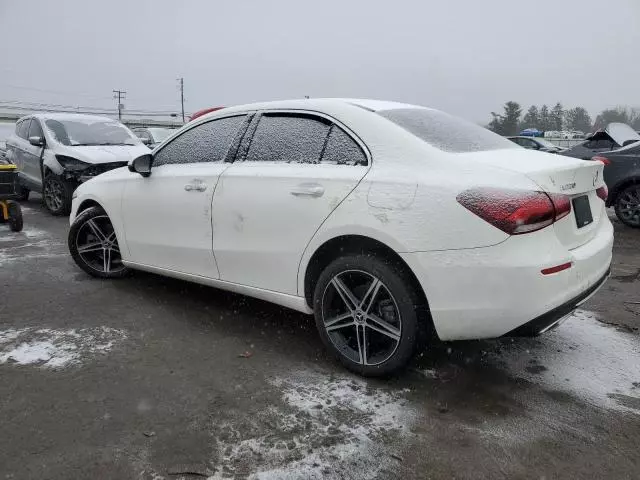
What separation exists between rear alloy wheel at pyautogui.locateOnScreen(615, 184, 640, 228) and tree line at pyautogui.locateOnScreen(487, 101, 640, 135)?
7093cm

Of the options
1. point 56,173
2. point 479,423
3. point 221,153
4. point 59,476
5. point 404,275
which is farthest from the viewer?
point 56,173

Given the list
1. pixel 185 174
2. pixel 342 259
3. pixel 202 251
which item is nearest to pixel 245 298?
pixel 202 251

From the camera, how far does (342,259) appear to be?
288 cm

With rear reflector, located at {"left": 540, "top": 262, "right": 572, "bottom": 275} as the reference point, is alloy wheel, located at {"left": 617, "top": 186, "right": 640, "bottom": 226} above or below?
below

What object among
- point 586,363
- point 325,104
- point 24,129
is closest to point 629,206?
point 586,363

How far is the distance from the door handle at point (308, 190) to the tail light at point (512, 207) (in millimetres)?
816

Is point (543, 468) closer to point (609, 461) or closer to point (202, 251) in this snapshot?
point (609, 461)

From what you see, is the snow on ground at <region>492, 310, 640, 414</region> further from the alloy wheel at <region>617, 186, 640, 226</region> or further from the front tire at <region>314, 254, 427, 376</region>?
the alloy wheel at <region>617, 186, 640, 226</region>

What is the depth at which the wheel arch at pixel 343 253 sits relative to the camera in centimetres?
271

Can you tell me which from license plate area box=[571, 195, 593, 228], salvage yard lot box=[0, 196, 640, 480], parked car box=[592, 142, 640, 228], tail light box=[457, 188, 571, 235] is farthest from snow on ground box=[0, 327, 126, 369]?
parked car box=[592, 142, 640, 228]

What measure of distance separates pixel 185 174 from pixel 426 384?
7.33 feet

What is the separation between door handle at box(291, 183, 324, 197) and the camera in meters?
2.94

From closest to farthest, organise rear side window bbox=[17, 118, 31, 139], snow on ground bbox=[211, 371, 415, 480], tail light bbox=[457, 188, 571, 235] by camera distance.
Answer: snow on ground bbox=[211, 371, 415, 480] → tail light bbox=[457, 188, 571, 235] → rear side window bbox=[17, 118, 31, 139]

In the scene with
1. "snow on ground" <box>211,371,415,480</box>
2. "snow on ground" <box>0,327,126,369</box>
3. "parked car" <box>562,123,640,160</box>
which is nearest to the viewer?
"snow on ground" <box>211,371,415,480</box>
